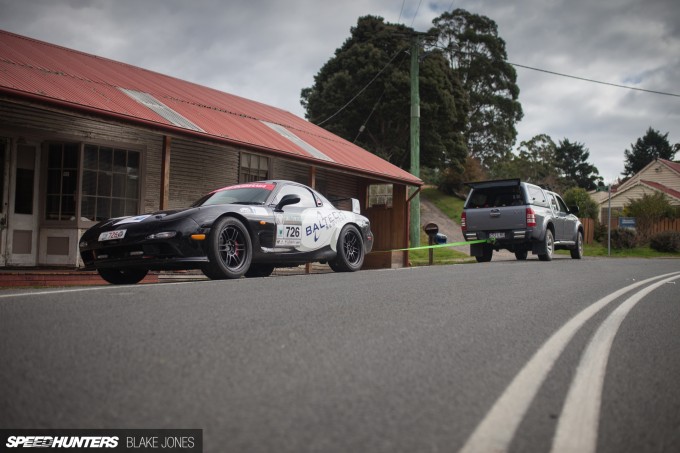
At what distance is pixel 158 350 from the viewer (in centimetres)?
360

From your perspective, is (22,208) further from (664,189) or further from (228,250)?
(664,189)

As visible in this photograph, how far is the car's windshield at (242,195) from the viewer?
961cm

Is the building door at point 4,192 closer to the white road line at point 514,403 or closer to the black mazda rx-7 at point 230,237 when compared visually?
the black mazda rx-7 at point 230,237

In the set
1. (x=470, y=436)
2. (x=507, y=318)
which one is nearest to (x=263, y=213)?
(x=507, y=318)

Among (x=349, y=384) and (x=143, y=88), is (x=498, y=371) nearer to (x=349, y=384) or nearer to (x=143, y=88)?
(x=349, y=384)

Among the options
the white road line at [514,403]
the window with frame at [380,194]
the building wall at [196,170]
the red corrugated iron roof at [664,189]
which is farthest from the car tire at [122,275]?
the red corrugated iron roof at [664,189]

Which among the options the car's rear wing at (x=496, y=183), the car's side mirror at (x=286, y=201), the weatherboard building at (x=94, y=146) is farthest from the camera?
the car's rear wing at (x=496, y=183)

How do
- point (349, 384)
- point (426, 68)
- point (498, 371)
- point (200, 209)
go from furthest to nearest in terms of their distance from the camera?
point (426, 68), point (200, 209), point (498, 371), point (349, 384)

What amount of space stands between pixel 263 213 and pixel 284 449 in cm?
707

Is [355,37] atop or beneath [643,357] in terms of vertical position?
atop

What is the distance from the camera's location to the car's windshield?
378 inches

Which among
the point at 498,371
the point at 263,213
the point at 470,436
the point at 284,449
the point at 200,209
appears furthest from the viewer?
the point at 263,213

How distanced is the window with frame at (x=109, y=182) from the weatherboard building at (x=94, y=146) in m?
0.02

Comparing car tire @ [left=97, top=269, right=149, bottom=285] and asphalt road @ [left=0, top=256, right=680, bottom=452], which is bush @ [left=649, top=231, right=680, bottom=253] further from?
car tire @ [left=97, top=269, right=149, bottom=285]
